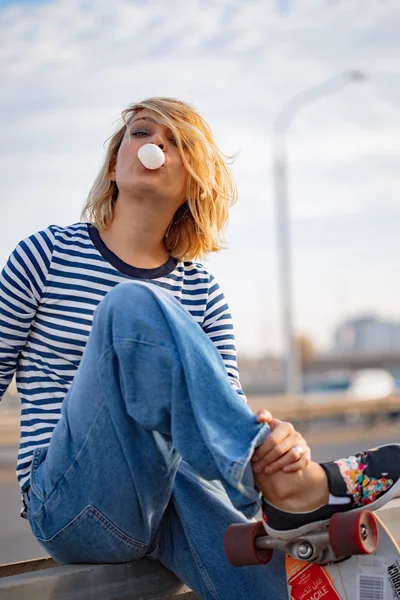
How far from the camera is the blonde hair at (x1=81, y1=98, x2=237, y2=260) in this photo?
2736 millimetres

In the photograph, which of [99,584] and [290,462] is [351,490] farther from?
[99,584]

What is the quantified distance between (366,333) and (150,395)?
107 meters

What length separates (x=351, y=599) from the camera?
204cm

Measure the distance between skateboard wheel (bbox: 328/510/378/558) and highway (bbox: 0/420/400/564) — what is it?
177 inches

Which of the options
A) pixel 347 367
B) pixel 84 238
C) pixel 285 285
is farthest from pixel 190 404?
pixel 347 367

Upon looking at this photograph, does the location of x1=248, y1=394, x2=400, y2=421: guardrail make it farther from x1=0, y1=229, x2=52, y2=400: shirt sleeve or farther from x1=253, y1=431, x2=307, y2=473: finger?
x1=253, y1=431, x2=307, y2=473: finger

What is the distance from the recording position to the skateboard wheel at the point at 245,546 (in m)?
1.95

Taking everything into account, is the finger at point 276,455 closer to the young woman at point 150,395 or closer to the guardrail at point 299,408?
the young woman at point 150,395

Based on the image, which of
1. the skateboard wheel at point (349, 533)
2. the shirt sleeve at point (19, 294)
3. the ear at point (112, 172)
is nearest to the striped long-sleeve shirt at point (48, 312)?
the shirt sleeve at point (19, 294)

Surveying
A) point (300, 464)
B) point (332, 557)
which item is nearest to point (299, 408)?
point (332, 557)

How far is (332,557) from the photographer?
6.48 ft

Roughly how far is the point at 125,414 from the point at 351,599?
0.71 meters

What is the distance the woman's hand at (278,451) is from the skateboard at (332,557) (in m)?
0.15

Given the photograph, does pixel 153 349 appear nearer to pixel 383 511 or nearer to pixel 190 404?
pixel 190 404
